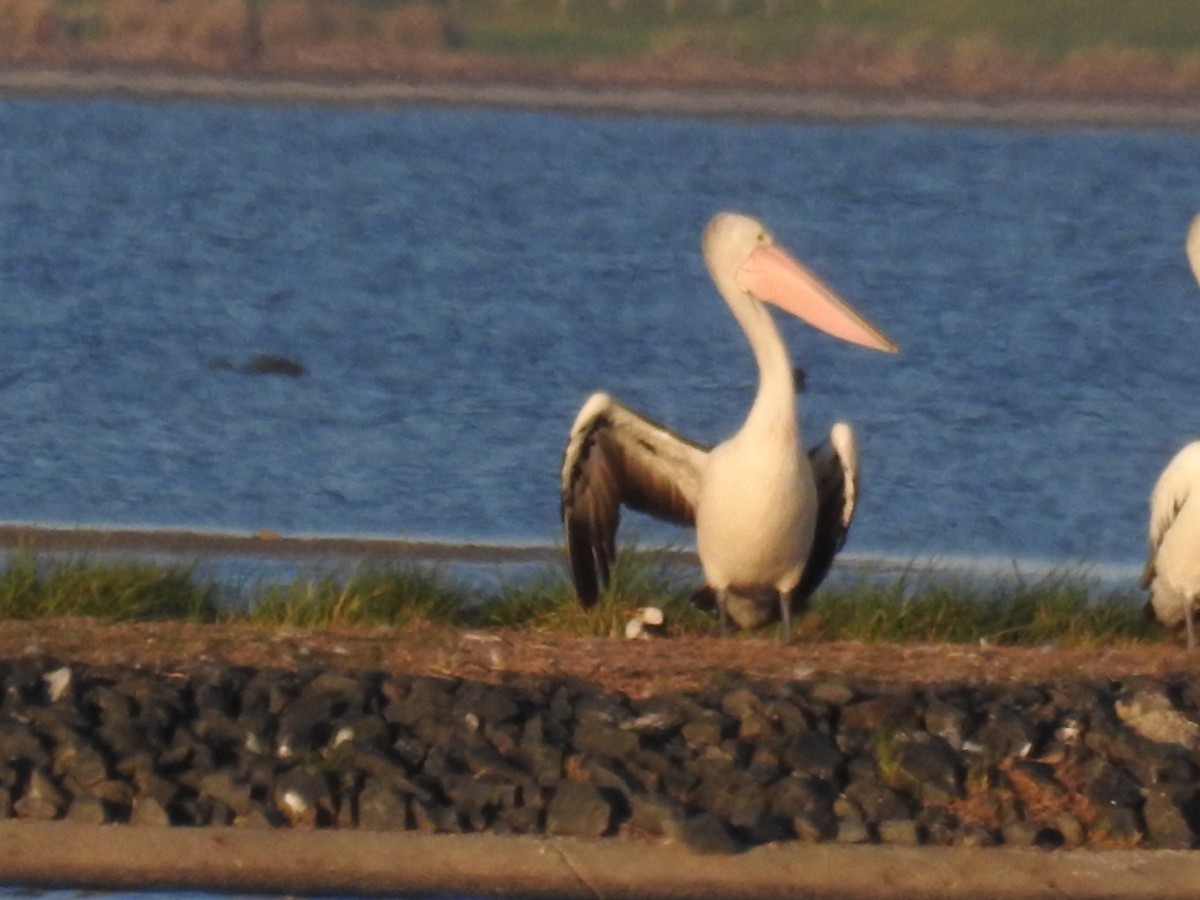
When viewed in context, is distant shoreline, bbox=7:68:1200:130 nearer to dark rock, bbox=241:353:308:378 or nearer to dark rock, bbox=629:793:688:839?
dark rock, bbox=241:353:308:378

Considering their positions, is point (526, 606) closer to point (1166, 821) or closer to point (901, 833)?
point (901, 833)

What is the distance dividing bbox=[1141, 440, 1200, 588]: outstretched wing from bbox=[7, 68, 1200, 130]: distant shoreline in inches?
1302

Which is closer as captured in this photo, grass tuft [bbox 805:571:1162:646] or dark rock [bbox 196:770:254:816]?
dark rock [bbox 196:770:254:816]

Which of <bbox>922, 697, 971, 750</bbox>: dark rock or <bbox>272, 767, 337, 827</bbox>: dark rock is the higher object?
<bbox>922, 697, 971, 750</bbox>: dark rock

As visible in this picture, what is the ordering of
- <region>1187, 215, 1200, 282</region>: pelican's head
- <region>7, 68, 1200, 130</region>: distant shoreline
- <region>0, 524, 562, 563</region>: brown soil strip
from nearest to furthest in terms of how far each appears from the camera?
<region>1187, 215, 1200, 282</region>: pelican's head
<region>0, 524, 562, 563</region>: brown soil strip
<region>7, 68, 1200, 130</region>: distant shoreline

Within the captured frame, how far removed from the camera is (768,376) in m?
7.80

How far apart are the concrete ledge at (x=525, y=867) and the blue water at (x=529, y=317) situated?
5908 mm

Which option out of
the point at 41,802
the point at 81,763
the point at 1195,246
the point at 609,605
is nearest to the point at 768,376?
the point at 609,605

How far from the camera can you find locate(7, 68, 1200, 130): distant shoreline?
41219 millimetres

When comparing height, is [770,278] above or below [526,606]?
above

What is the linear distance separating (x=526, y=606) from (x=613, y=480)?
0.41 m

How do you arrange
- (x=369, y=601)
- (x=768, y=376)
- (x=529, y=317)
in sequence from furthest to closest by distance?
(x=529, y=317) < (x=369, y=601) < (x=768, y=376)

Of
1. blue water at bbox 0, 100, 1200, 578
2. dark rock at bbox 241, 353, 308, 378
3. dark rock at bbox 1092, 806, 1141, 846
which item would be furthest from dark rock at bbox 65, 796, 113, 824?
dark rock at bbox 241, 353, 308, 378

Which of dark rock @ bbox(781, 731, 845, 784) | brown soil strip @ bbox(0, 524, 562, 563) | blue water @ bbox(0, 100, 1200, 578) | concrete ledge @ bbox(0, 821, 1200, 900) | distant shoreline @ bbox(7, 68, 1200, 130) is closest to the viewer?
concrete ledge @ bbox(0, 821, 1200, 900)
